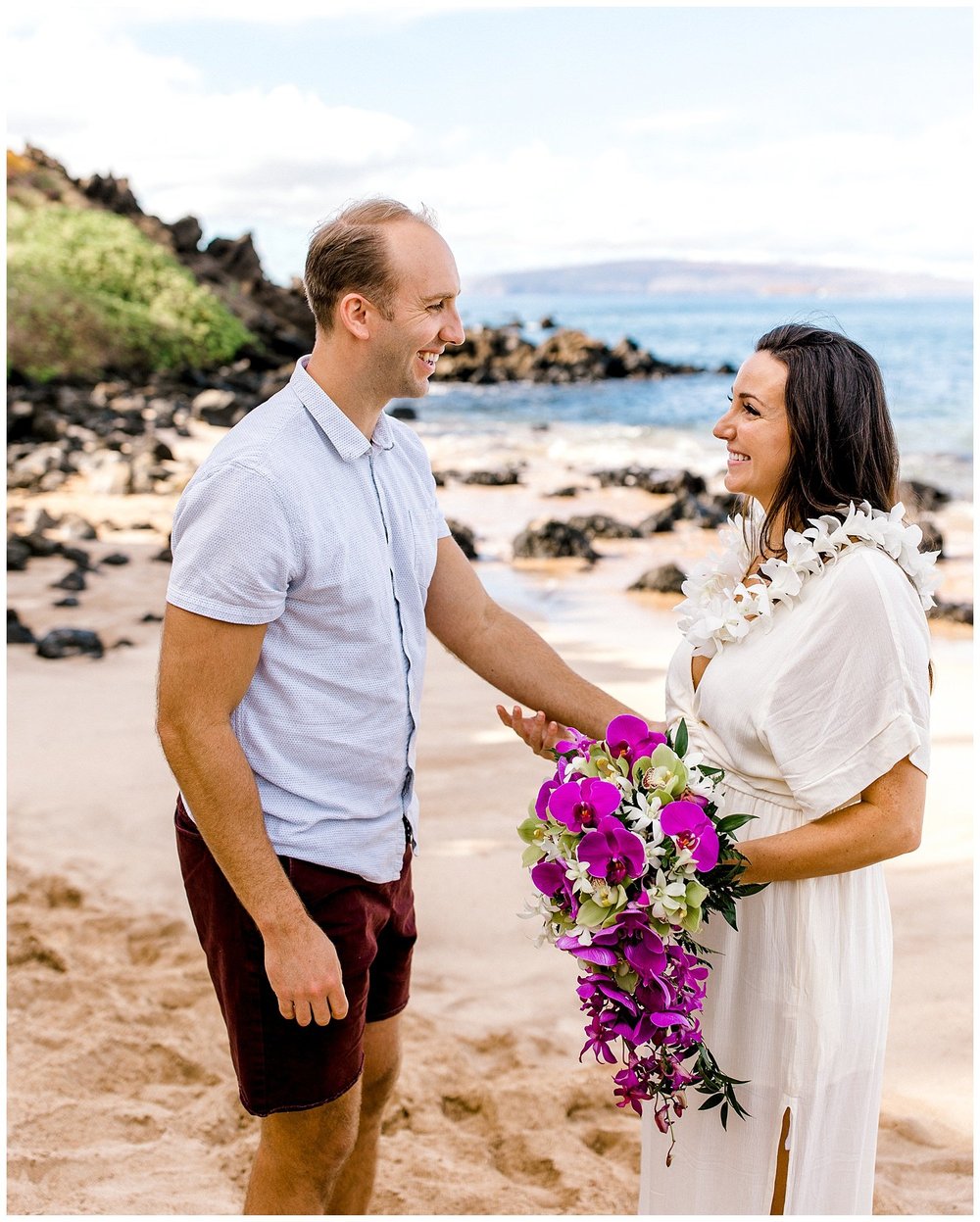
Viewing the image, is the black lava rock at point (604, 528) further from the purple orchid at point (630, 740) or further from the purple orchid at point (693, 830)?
the purple orchid at point (693, 830)

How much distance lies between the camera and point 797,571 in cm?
261

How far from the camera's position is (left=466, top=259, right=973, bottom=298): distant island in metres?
111

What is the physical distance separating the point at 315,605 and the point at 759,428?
3.39ft

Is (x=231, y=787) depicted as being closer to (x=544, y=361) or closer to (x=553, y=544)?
(x=553, y=544)

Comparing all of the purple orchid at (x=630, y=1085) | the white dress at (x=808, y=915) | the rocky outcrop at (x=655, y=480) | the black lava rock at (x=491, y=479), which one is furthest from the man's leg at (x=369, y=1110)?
the black lava rock at (x=491, y=479)

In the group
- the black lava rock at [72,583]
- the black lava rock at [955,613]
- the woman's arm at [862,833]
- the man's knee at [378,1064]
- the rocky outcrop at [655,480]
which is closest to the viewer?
the woman's arm at [862,833]

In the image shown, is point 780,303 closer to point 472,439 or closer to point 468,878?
point 472,439

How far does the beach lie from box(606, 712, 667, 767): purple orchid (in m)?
1.13

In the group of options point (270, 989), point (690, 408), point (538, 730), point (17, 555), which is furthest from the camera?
point (690, 408)

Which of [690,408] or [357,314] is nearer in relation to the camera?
[357,314]

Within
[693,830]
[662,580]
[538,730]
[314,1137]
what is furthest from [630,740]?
[662,580]

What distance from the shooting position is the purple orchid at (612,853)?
2.40 metres

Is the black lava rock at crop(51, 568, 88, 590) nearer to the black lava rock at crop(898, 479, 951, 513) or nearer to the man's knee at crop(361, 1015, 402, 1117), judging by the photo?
the man's knee at crop(361, 1015, 402, 1117)

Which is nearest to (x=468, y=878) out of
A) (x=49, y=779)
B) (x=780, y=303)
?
(x=49, y=779)
